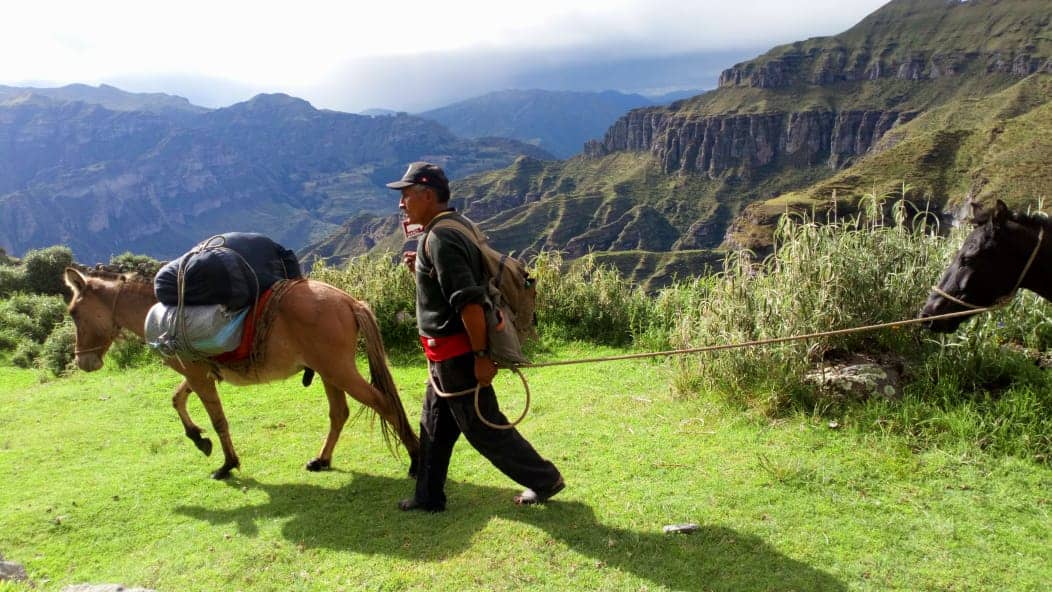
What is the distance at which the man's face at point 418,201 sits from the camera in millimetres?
3736

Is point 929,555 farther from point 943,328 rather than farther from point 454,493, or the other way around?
point 454,493

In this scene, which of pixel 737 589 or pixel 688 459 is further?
pixel 688 459

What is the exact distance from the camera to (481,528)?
3.96 m

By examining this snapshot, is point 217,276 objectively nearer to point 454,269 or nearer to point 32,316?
point 454,269

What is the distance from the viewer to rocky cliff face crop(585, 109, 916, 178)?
5285 inches

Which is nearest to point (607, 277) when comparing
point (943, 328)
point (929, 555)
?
point (943, 328)

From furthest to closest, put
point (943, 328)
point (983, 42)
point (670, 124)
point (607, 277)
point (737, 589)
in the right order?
point (670, 124), point (983, 42), point (607, 277), point (943, 328), point (737, 589)

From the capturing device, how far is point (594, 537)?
12.4 ft

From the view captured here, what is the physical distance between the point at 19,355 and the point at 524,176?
178m

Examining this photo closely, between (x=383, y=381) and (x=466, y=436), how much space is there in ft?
4.40

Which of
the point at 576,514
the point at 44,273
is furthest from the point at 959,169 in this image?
the point at 44,273

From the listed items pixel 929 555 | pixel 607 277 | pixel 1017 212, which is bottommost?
pixel 929 555

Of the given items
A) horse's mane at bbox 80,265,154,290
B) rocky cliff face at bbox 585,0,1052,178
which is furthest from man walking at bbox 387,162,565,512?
rocky cliff face at bbox 585,0,1052,178

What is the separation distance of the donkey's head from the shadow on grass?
1.94m
